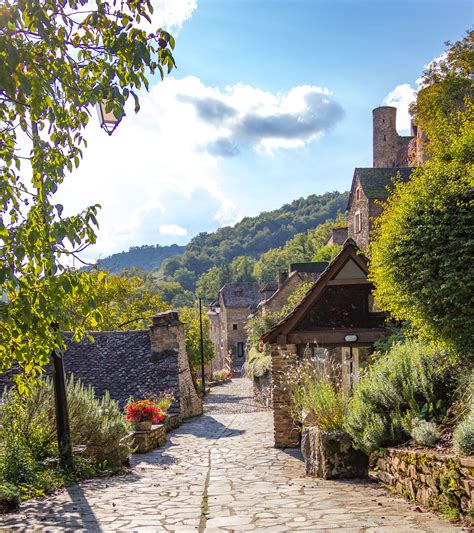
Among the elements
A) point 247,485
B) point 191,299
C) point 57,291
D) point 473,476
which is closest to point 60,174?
point 57,291

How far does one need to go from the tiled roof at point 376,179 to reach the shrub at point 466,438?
86.7 ft

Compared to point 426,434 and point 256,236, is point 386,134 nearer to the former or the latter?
point 426,434

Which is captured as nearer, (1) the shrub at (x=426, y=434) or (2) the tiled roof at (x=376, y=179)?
(1) the shrub at (x=426, y=434)

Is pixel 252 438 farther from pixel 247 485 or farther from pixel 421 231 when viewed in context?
pixel 421 231

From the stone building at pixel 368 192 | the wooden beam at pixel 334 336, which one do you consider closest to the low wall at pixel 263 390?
the stone building at pixel 368 192

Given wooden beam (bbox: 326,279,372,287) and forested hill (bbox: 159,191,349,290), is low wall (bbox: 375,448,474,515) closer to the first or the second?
wooden beam (bbox: 326,279,372,287)

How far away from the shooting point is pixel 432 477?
5832 millimetres

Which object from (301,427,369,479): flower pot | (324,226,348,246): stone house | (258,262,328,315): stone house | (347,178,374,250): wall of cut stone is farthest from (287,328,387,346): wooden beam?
(324,226,348,246): stone house

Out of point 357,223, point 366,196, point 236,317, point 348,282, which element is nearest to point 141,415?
point 348,282

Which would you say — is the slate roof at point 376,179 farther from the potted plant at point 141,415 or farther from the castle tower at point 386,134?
the potted plant at point 141,415

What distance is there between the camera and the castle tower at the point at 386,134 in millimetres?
49516

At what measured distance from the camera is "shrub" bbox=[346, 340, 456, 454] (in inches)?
285

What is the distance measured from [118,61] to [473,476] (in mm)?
4719

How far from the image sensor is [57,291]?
4223mm
